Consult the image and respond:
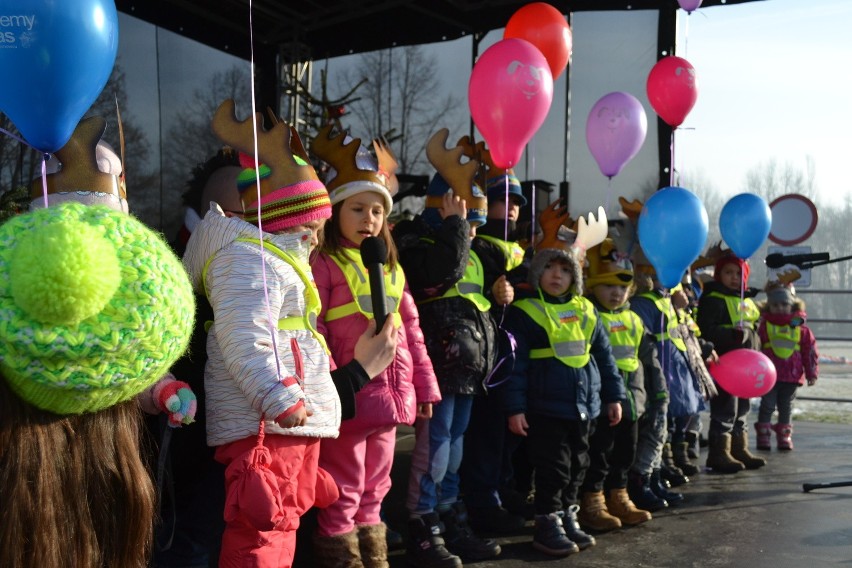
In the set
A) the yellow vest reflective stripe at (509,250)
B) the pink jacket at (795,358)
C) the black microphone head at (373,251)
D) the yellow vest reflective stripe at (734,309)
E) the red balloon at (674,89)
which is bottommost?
the pink jacket at (795,358)

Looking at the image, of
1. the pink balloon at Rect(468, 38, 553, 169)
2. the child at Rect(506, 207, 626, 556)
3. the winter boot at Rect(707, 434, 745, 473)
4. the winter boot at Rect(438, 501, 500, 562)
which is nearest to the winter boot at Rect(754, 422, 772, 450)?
the winter boot at Rect(707, 434, 745, 473)

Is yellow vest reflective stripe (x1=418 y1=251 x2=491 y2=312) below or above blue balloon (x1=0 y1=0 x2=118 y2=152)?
below

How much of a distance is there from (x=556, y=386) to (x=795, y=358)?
429cm

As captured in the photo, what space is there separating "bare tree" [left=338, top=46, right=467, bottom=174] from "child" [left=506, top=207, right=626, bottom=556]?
380 centimetres

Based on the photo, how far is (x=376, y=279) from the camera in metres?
2.99

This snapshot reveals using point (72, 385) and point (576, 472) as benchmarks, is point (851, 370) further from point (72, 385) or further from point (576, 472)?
point (72, 385)

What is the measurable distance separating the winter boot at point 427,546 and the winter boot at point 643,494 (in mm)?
1717

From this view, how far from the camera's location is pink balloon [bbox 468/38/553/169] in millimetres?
4367

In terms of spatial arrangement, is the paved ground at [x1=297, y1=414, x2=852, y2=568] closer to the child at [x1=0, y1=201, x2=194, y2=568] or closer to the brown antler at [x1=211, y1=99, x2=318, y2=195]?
the brown antler at [x1=211, y1=99, x2=318, y2=195]

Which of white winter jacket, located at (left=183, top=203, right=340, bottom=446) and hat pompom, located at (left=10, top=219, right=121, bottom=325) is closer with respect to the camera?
hat pompom, located at (left=10, top=219, right=121, bottom=325)

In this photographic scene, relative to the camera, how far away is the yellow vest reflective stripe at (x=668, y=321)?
5.82 metres

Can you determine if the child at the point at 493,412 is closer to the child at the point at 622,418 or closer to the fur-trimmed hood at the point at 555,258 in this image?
the fur-trimmed hood at the point at 555,258

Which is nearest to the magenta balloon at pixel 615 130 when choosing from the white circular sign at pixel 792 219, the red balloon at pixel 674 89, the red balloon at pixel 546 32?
the red balloon at pixel 674 89

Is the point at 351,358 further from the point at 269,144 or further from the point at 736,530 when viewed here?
the point at 736,530
